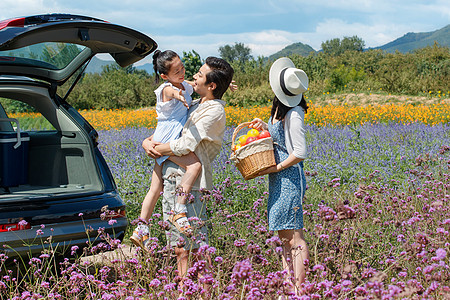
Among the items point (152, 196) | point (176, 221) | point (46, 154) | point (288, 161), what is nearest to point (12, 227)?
point (152, 196)

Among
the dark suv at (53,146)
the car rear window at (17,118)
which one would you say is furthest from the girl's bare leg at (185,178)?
the car rear window at (17,118)

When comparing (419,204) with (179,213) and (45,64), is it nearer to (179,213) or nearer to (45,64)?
(179,213)

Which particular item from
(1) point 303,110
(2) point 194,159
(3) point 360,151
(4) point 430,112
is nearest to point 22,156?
(2) point 194,159

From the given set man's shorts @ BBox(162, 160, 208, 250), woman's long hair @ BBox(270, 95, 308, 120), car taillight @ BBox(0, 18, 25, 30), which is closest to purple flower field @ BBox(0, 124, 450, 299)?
man's shorts @ BBox(162, 160, 208, 250)

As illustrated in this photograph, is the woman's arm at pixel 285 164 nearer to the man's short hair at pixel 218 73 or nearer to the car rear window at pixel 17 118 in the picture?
the man's short hair at pixel 218 73

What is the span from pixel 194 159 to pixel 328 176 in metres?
3.05

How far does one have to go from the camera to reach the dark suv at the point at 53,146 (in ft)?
11.4

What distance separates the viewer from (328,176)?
20.3ft

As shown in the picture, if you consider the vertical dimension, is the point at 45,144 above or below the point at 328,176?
above

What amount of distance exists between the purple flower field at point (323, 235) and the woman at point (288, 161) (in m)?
0.15

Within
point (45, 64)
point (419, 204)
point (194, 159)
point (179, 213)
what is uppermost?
point (45, 64)

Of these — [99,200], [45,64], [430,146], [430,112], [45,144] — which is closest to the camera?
[99,200]

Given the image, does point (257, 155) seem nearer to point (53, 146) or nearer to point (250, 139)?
point (250, 139)

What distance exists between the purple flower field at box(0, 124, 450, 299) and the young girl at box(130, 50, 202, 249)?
7.0 inches
